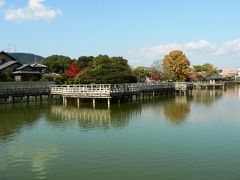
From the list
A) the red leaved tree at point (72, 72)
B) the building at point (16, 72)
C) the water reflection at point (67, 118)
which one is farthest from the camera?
the red leaved tree at point (72, 72)

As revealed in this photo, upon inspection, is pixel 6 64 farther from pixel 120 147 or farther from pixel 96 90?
pixel 120 147

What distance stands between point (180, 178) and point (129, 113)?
19357 millimetres

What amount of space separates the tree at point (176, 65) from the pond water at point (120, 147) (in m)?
48.2

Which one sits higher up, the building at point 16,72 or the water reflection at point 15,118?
the building at point 16,72

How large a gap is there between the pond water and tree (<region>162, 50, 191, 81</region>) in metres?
48.2

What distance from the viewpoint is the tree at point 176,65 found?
7756 centimetres

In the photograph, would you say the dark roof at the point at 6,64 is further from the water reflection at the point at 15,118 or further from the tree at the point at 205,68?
the tree at the point at 205,68

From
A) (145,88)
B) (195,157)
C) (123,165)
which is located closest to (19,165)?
(123,165)

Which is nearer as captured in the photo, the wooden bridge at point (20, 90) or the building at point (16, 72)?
the wooden bridge at point (20, 90)

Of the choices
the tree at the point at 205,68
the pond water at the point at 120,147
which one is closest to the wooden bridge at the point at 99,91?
the pond water at the point at 120,147

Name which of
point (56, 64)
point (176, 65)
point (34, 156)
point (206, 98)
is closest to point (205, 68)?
point (176, 65)

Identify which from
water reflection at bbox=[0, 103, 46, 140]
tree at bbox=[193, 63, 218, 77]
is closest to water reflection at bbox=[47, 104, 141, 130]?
water reflection at bbox=[0, 103, 46, 140]

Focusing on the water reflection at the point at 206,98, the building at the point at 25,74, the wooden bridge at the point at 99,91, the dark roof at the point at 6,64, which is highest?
the dark roof at the point at 6,64

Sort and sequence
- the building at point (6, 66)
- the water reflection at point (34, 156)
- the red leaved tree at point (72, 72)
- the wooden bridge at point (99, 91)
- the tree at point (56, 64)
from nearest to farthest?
the water reflection at point (34, 156) → the wooden bridge at point (99, 91) → the building at point (6, 66) → the red leaved tree at point (72, 72) → the tree at point (56, 64)
